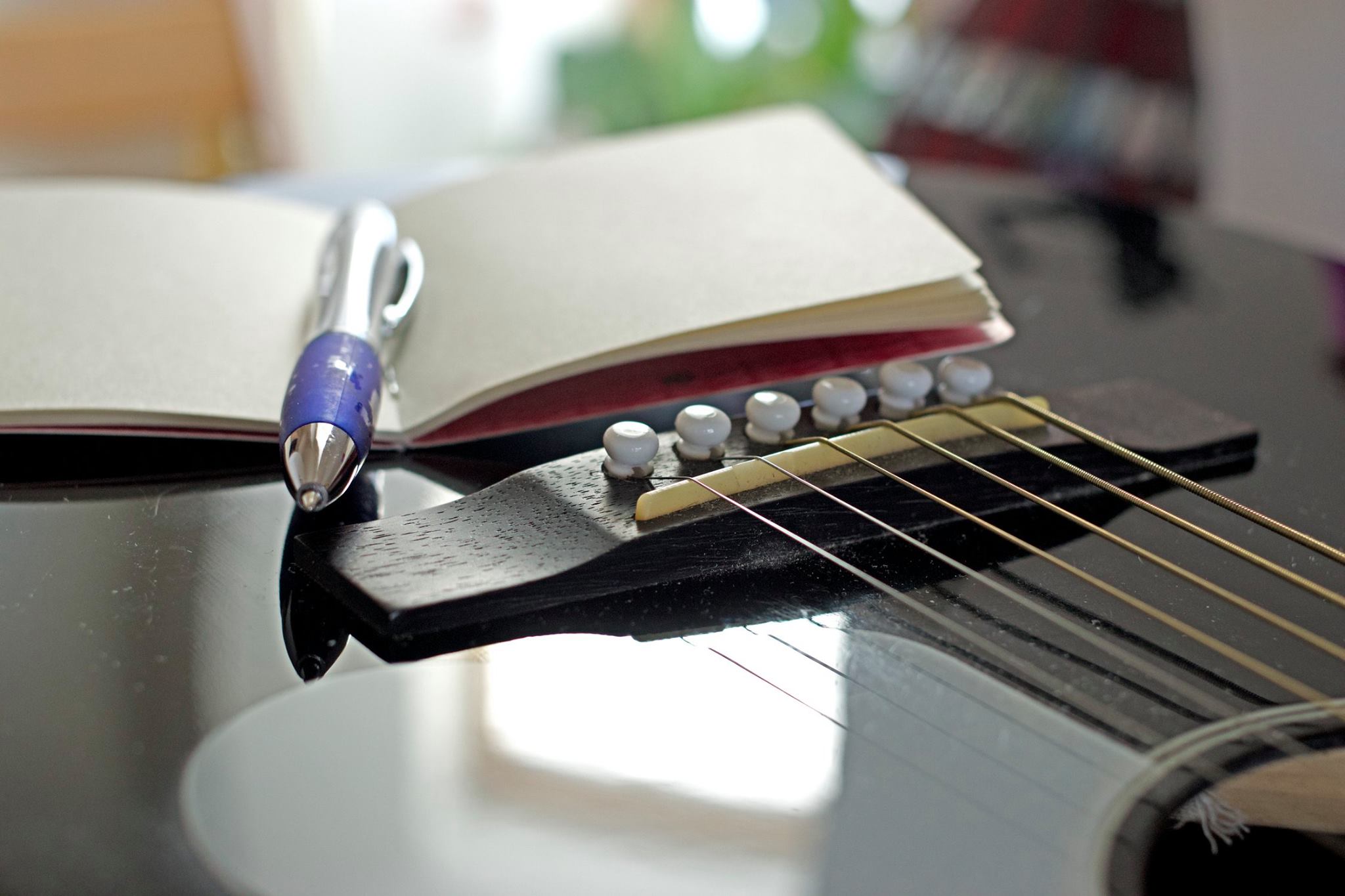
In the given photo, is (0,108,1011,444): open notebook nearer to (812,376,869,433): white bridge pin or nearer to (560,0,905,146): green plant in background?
(812,376,869,433): white bridge pin

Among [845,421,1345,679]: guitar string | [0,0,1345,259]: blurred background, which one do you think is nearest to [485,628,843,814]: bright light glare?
[845,421,1345,679]: guitar string

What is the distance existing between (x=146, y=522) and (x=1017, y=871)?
292 mm

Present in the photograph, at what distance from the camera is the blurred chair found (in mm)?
1525

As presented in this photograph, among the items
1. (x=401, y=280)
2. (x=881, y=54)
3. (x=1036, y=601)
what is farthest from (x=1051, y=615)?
(x=881, y=54)

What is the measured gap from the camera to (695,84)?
2.35m

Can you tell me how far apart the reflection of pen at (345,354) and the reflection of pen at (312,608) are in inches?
0.5

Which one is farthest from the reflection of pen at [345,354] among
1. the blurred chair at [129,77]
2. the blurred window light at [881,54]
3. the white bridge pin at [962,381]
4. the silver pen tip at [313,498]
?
the blurred window light at [881,54]

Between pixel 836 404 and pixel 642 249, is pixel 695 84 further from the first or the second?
pixel 836 404

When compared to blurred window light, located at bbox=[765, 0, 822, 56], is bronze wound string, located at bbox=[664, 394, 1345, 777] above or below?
below

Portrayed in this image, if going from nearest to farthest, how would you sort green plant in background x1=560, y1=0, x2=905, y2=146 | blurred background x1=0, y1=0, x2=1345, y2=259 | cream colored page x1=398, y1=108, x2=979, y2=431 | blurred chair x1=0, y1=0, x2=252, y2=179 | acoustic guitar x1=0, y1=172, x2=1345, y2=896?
1. acoustic guitar x1=0, y1=172, x2=1345, y2=896
2. cream colored page x1=398, y1=108, x2=979, y2=431
3. blurred background x1=0, y1=0, x2=1345, y2=259
4. blurred chair x1=0, y1=0, x2=252, y2=179
5. green plant in background x1=560, y1=0, x2=905, y2=146

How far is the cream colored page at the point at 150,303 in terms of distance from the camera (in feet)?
1.51

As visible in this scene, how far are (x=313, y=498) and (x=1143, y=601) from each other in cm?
24

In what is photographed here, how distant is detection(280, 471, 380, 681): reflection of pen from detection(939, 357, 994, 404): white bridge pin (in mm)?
207

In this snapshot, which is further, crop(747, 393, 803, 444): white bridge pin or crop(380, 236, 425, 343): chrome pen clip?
crop(380, 236, 425, 343): chrome pen clip
